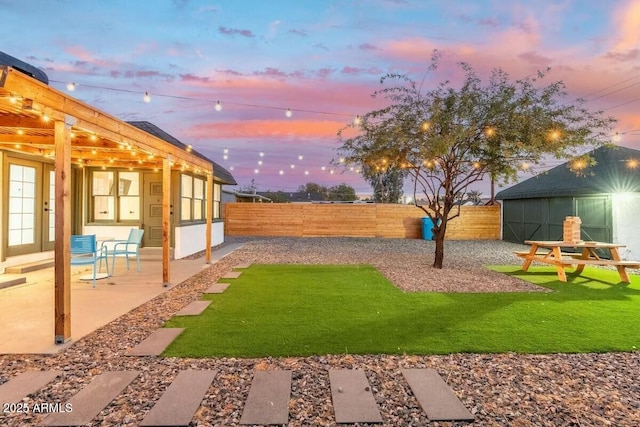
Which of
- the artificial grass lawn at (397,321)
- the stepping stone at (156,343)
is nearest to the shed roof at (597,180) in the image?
the artificial grass lawn at (397,321)

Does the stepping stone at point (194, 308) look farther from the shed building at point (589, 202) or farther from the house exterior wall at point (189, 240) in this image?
the shed building at point (589, 202)

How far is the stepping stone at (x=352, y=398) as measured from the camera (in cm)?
216

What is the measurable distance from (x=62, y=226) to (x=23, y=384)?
131cm

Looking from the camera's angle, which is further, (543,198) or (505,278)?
(543,198)

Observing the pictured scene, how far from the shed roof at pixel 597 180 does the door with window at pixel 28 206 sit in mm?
11454

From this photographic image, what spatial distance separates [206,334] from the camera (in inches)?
141

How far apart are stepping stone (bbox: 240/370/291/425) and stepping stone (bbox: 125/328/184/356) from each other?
1.06m

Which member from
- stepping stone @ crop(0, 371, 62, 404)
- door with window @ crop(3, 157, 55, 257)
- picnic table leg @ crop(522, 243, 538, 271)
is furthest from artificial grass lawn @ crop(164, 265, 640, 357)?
door with window @ crop(3, 157, 55, 257)

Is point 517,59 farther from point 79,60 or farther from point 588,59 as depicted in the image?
point 79,60

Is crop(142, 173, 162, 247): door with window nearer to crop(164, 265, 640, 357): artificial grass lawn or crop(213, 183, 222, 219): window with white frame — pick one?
crop(213, 183, 222, 219): window with white frame

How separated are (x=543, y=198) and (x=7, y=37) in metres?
17.9

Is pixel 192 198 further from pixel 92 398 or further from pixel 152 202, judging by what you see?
pixel 92 398

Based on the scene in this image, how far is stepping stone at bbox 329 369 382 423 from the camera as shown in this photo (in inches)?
85.1

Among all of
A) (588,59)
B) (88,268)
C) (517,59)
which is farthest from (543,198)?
(88,268)
